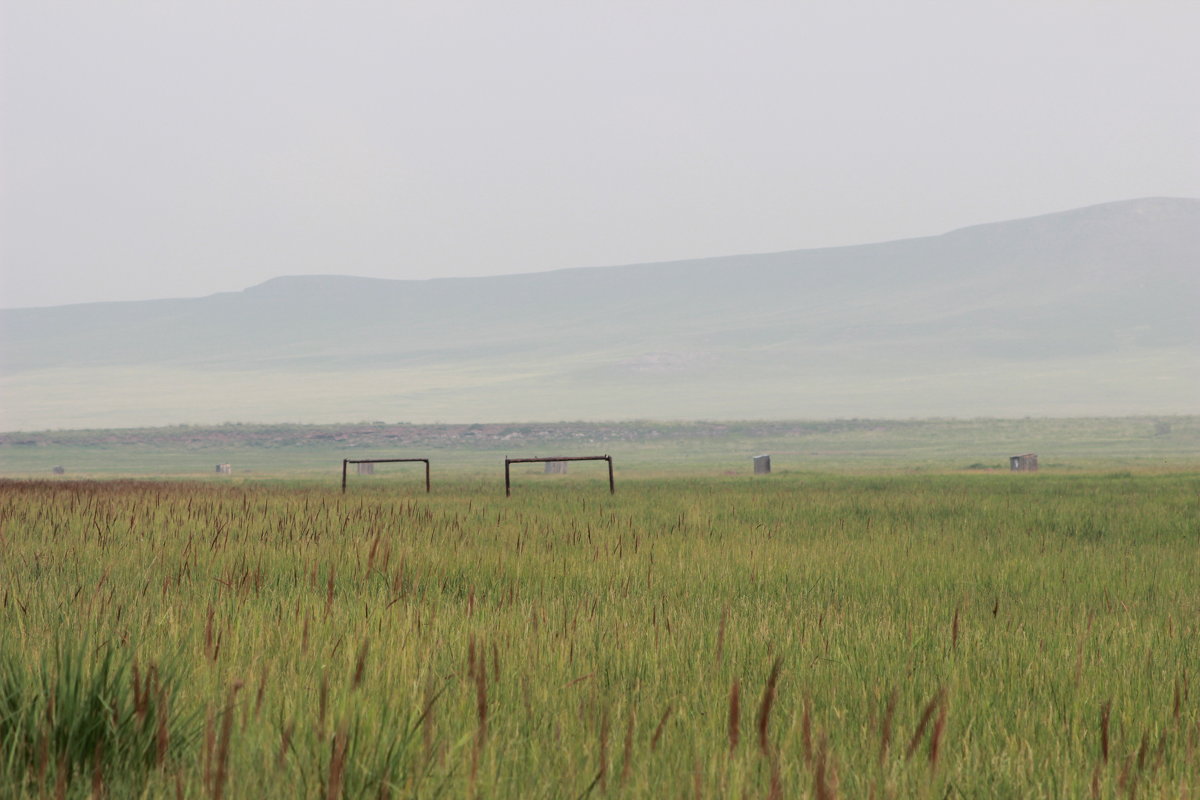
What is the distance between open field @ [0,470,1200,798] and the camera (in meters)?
3.35

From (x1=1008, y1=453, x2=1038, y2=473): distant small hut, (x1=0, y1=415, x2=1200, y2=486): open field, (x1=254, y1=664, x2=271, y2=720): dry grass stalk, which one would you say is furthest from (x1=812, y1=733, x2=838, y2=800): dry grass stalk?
(x1=0, y1=415, x2=1200, y2=486): open field

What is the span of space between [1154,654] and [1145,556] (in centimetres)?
596

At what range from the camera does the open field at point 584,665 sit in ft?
11.0

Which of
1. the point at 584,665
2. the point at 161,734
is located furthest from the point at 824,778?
the point at 584,665

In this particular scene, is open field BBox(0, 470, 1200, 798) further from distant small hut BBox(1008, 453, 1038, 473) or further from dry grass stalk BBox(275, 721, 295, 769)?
distant small hut BBox(1008, 453, 1038, 473)

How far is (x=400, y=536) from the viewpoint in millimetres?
11141

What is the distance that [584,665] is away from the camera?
208 inches

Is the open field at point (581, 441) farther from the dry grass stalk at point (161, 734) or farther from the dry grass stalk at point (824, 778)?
the dry grass stalk at point (161, 734)

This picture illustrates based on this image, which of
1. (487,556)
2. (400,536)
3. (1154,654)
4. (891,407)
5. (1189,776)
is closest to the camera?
(1189,776)

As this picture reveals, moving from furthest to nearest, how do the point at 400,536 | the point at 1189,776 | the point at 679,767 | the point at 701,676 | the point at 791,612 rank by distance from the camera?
1. the point at 400,536
2. the point at 791,612
3. the point at 701,676
4. the point at 1189,776
5. the point at 679,767

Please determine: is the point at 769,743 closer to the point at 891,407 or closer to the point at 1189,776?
the point at 1189,776

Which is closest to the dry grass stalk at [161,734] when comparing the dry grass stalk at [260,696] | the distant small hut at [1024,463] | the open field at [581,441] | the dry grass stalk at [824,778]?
the dry grass stalk at [260,696]

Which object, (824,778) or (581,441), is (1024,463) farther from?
(581,441)

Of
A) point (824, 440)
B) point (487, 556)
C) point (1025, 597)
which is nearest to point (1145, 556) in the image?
point (1025, 597)
